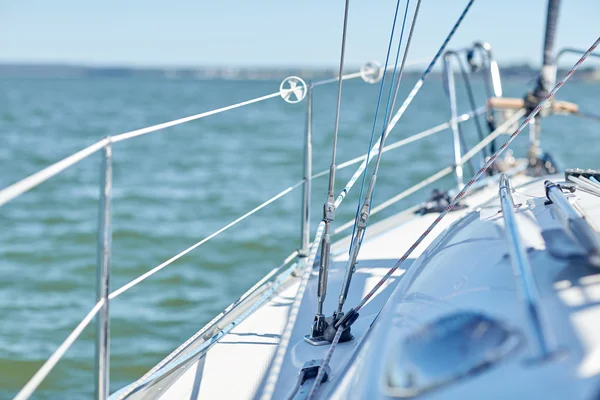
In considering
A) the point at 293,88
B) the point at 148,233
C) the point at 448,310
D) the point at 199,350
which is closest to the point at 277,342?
the point at 199,350

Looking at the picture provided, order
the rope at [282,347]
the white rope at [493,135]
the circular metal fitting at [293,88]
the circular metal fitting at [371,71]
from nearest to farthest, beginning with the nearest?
the rope at [282,347] → the circular metal fitting at [293,88] → the circular metal fitting at [371,71] → the white rope at [493,135]

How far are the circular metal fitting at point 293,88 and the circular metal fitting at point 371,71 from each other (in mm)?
557

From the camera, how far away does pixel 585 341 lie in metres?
1.22

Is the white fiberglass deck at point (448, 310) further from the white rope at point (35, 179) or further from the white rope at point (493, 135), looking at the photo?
the white rope at point (493, 135)

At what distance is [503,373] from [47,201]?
408 inches

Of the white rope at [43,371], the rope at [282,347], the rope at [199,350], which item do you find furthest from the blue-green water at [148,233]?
the white rope at [43,371]

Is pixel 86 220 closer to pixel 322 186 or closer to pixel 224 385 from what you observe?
pixel 322 186

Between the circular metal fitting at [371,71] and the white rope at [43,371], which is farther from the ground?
the circular metal fitting at [371,71]

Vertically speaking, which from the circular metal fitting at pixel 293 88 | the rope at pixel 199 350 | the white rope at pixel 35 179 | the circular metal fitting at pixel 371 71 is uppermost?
the circular metal fitting at pixel 371 71

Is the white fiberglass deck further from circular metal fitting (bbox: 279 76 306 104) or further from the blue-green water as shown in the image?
circular metal fitting (bbox: 279 76 306 104)

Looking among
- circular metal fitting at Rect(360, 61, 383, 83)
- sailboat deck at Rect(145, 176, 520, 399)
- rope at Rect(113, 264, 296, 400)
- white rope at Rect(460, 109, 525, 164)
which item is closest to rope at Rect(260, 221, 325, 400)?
sailboat deck at Rect(145, 176, 520, 399)

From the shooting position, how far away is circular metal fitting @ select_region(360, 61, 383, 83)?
2.88m

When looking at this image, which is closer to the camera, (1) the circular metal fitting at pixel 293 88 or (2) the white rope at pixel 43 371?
(2) the white rope at pixel 43 371

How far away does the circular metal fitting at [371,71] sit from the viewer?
2.88 meters
